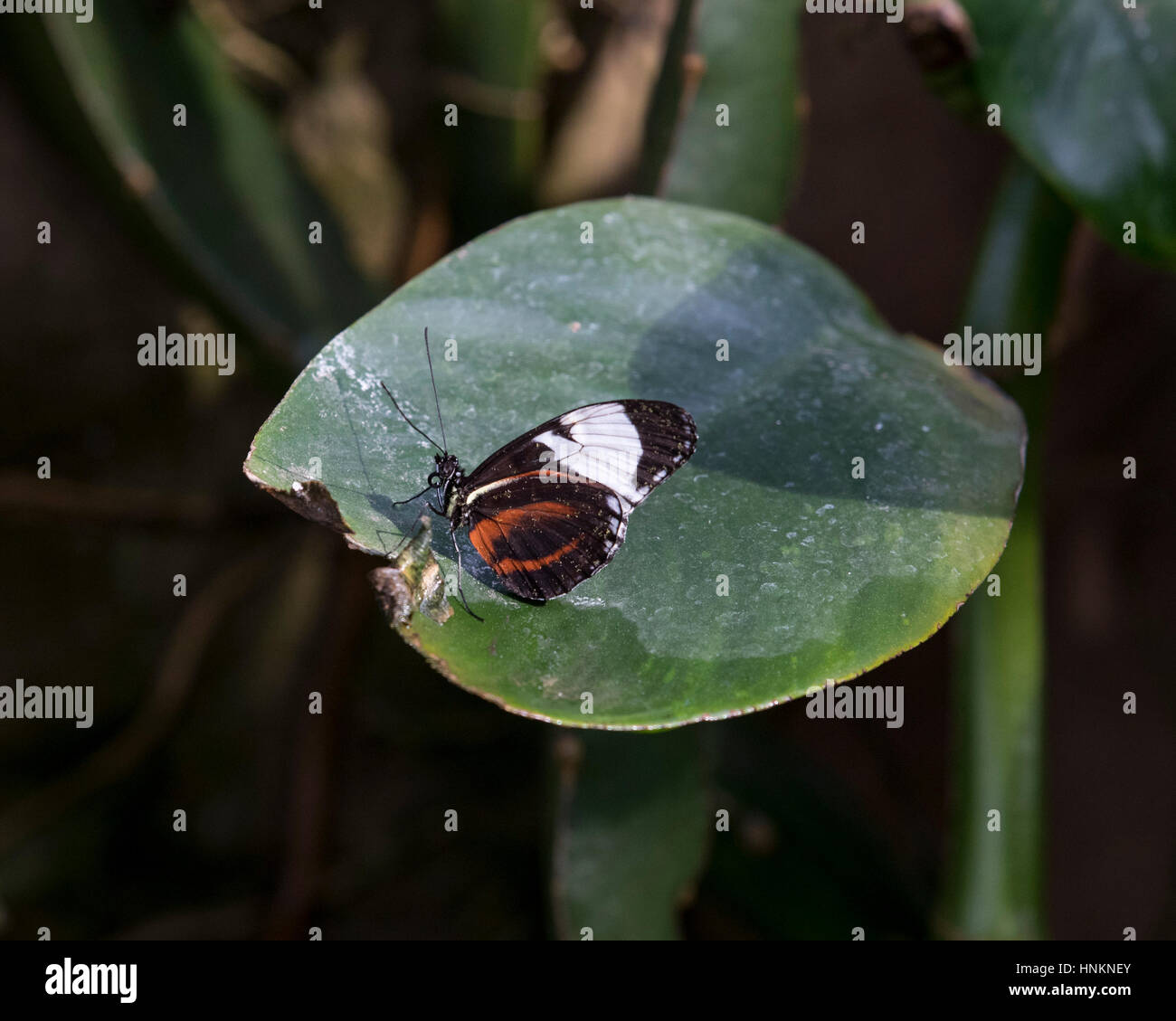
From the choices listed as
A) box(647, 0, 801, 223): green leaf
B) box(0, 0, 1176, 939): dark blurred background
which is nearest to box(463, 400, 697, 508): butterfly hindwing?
box(647, 0, 801, 223): green leaf

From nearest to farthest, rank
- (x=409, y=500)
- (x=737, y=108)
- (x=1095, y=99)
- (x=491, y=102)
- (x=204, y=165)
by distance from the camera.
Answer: (x=409, y=500), (x=1095, y=99), (x=737, y=108), (x=204, y=165), (x=491, y=102)

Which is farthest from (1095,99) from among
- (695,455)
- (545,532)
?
(545,532)

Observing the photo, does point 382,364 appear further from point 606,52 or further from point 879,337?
point 606,52

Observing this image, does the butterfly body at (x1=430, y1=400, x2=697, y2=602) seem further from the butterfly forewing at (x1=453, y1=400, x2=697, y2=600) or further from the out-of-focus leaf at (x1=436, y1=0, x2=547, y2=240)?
the out-of-focus leaf at (x1=436, y1=0, x2=547, y2=240)

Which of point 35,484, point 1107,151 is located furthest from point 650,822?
point 35,484

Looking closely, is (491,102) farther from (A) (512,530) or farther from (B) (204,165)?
(A) (512,530)

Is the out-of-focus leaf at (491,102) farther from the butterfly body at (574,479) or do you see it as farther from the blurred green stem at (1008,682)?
the butterfly body at (574,479)

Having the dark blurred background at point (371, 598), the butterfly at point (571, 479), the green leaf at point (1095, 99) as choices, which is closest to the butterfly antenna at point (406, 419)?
the butterfly at point (571, 479)
